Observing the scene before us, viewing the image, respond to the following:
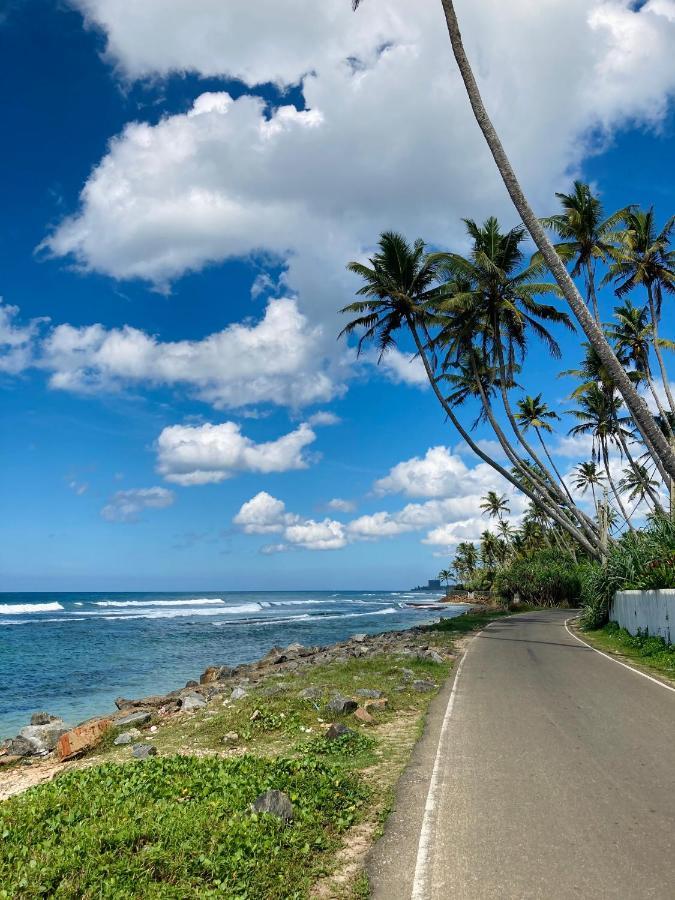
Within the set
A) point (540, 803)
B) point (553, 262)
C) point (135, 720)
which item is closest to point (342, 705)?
point (135, 720)

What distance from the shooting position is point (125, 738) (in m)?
9.25

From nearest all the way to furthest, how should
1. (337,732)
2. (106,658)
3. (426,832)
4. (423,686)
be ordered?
(426,832) < (337,732) < (423,686) < (106,658)

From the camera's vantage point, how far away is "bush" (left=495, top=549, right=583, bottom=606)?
4344cm

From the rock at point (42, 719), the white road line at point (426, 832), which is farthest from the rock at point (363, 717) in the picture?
the rock at point (42, 719)

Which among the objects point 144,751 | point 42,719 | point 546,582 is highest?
point 546,582

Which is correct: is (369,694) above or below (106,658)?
above

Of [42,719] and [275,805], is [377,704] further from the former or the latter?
[42,719]

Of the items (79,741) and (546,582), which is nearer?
(79,741)

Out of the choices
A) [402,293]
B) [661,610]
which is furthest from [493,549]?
[661,610]

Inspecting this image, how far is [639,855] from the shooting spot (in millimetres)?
4438

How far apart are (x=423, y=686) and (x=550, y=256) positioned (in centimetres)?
900

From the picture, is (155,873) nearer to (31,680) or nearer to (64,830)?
(64,830)

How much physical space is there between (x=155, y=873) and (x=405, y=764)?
3.60 m

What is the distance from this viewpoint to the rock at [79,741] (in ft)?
29.9
